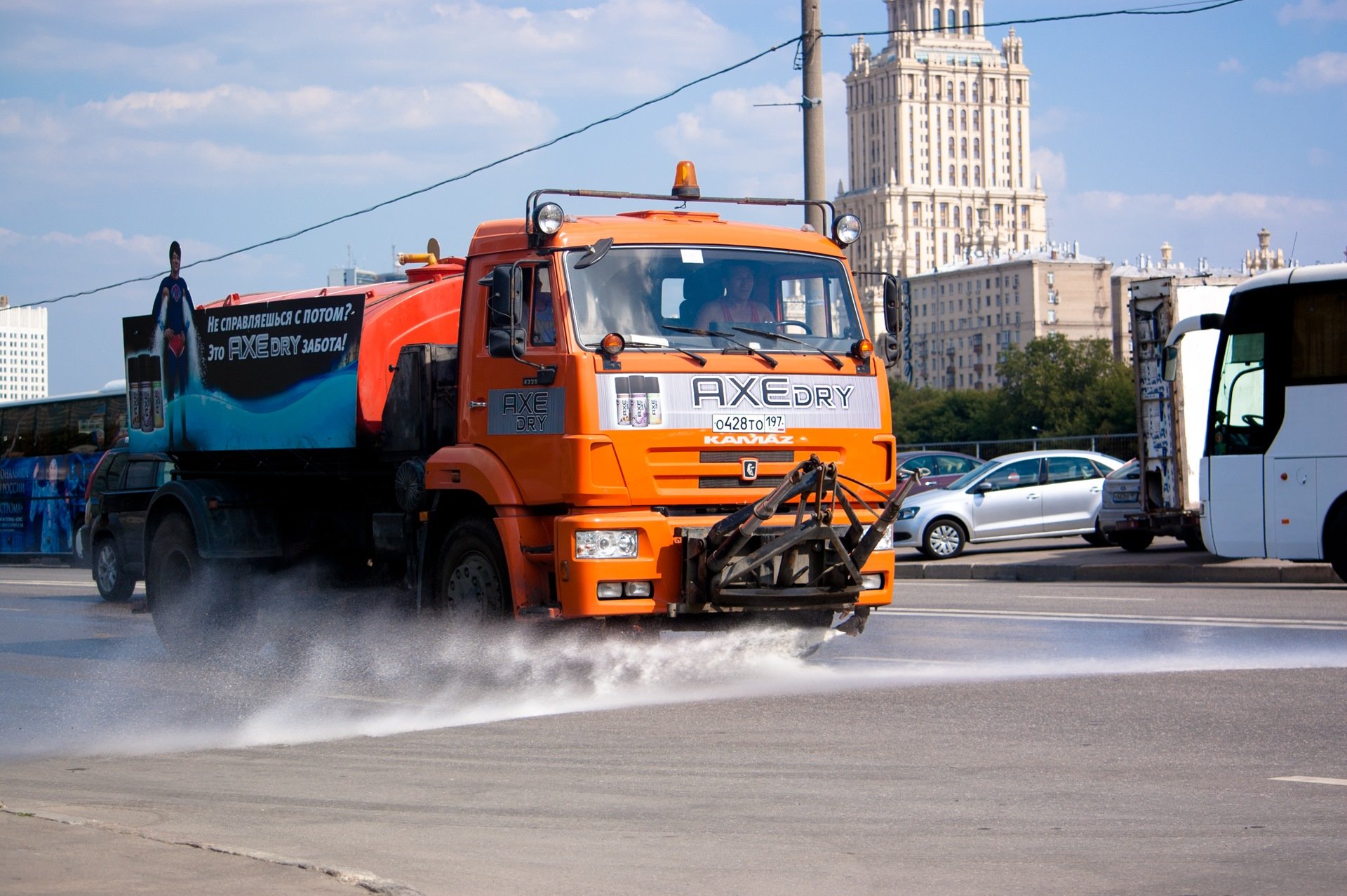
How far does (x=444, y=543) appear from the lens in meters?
10.6

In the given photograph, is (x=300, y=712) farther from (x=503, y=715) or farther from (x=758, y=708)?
(x=758, y=708)

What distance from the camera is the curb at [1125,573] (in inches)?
737

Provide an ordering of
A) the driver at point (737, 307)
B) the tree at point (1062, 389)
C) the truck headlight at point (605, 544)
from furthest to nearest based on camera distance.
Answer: the tree at point (1062, 389) < the driver at point (737, 307) < the truck headlight at point (605, 544)

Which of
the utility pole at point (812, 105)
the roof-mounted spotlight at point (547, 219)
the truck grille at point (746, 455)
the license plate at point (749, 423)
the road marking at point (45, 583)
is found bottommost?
the road marking at point (45, 583)

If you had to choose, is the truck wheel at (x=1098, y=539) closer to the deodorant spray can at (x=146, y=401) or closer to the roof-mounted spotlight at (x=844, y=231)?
the roof-mounted spotlight at (x=844, y=231)

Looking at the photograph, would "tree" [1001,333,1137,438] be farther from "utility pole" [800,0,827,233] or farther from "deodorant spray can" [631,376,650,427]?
"deodorant spray can" [631,376,650,427]

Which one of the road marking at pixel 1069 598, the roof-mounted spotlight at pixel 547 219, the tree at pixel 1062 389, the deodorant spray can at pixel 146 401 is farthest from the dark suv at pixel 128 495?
the tree at pixel 1062 389

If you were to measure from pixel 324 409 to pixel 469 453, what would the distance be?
1.92m

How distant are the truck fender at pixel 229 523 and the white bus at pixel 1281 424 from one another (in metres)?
10.6

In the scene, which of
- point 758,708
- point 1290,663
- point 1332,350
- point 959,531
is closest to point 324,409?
point 758,708

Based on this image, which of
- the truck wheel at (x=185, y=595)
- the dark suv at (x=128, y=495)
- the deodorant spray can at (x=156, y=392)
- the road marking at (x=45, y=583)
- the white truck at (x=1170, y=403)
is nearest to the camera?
the truck wheel at (x=185, y=595)

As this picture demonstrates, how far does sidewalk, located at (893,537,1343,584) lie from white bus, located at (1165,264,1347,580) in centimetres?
136

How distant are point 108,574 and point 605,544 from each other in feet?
32.9

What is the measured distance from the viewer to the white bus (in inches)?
673
